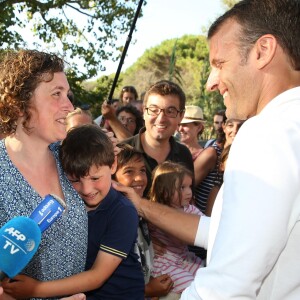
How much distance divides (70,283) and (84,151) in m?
0.64

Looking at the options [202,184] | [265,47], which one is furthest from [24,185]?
[202,184]

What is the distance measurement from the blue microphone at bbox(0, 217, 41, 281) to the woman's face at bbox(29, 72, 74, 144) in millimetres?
706

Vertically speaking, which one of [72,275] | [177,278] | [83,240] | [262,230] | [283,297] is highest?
[262,230]

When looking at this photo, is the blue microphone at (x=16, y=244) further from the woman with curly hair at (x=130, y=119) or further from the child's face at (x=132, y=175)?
the woman with curly hair at (x=130, y=119)

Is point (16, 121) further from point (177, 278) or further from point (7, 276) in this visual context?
point (177, 278)

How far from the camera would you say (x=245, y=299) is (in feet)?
3.97

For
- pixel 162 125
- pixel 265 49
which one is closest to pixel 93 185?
pixel 265 49

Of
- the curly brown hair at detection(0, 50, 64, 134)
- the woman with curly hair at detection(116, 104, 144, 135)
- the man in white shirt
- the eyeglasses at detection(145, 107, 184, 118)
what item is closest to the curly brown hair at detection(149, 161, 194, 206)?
the eyeglasses at detection(145, 107, 184, 118)

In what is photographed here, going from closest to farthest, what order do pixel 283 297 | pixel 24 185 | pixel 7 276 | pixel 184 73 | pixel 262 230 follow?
pixel 262 230, pixel 283 297, pixel 7 276, pixel 24 185, pixel 184 73

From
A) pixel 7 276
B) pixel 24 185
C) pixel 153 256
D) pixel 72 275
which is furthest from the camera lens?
pixel 153 256

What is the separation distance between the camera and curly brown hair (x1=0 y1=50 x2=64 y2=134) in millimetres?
2330

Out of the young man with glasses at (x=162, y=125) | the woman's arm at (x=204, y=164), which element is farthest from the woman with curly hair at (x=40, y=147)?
the woman's arm at (x=204, y=164)

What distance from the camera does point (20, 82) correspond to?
2326 millimetres

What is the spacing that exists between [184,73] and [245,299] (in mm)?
33388
